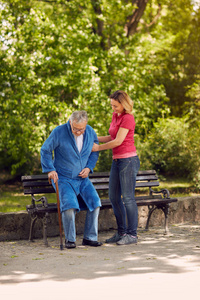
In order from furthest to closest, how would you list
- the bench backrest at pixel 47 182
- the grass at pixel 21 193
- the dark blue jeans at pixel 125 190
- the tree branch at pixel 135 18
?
the tree branch at pixel 135 18, the grass at pixel 21 193, the bench backrest at pixel 47 182, the dark blue jeans at pixel 125 190

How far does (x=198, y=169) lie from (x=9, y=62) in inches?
200

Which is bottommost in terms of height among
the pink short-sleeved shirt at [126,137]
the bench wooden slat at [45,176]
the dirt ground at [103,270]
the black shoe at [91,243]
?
the dirt ground at [103,270]

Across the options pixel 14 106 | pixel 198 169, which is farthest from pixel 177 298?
pixel 14 106

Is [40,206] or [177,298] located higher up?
[40,206]

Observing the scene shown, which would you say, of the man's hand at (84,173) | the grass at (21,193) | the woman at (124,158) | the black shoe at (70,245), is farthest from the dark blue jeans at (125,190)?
the grass at (21,193)

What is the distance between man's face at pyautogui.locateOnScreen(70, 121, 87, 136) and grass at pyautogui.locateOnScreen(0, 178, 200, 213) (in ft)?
10.6

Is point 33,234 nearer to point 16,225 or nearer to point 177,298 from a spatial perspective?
point 16,225

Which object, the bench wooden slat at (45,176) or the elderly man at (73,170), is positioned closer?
the elderly man at (73,170)

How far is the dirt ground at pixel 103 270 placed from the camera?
12.7 ft

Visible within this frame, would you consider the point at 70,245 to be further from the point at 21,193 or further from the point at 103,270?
the point at 21,193

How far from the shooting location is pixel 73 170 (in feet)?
19.7

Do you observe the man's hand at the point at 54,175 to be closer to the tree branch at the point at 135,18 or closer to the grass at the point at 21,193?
the grass at the point at 21,193

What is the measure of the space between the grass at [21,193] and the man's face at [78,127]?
127 inches

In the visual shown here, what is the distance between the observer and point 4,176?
14.5 m
